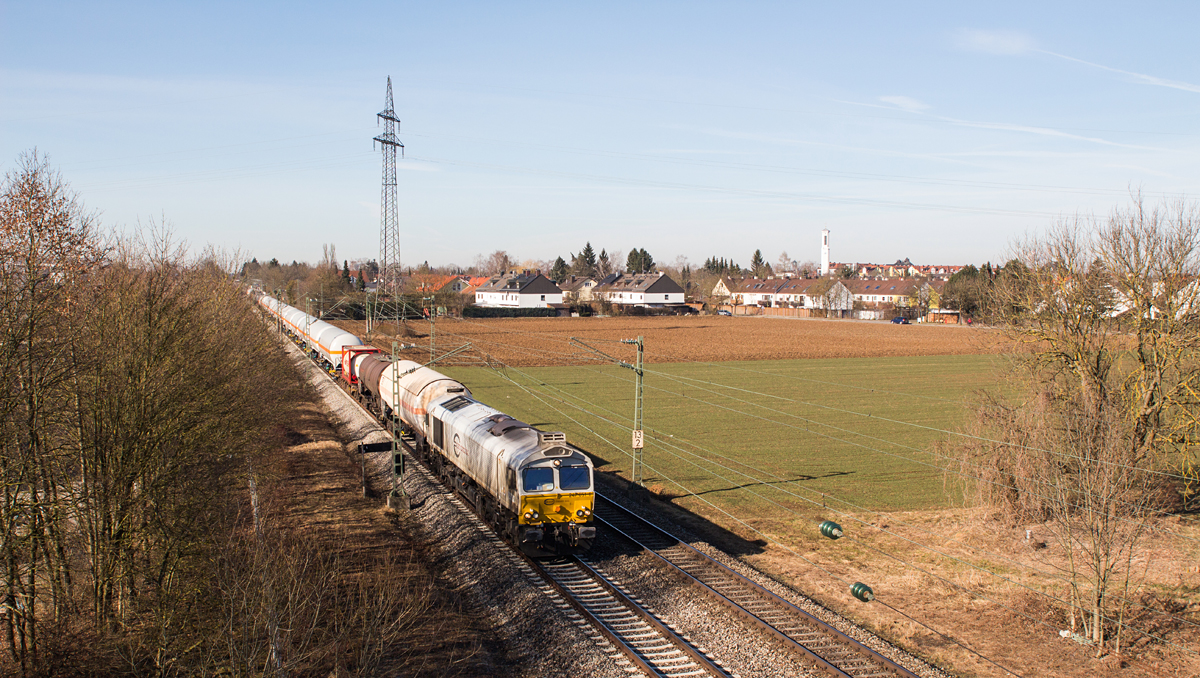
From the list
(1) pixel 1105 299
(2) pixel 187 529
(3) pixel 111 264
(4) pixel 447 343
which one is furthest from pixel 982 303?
(4) pixel 447 343

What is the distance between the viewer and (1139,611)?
1719cm

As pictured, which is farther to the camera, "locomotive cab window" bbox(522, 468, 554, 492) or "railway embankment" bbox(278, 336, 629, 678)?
"locomotive cab window" bbox(522, 468, 554, 492)

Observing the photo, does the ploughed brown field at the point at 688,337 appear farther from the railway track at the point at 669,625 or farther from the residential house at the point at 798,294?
the railway track at the point at 669,625

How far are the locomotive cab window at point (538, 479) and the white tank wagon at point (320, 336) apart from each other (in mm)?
33947

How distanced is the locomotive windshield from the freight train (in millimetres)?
27

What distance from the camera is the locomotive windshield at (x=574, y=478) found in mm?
19734

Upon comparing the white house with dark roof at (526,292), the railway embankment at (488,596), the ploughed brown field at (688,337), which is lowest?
the railway embankment at (488,596)

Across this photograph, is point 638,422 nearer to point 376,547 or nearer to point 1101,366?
point 376,547

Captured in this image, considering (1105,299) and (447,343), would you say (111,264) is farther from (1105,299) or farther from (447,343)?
(447,343)

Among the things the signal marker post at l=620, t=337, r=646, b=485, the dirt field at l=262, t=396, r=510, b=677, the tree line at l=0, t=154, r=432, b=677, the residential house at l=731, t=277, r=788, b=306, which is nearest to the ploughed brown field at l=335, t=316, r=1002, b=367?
the signal marker post at l=620, t=337, r=646, b=485

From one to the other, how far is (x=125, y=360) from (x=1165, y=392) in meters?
28.2

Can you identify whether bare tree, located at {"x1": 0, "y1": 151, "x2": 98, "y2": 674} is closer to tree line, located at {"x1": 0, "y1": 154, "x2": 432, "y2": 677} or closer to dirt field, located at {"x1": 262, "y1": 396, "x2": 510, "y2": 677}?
tree line, located at {"x1": 0, "y1": 154, "x2": 432, "y2": 677}

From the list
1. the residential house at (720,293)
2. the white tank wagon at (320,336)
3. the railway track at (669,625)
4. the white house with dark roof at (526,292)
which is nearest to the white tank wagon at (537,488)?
the railway track at (669,625)

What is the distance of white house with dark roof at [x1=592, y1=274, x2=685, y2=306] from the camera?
160m
